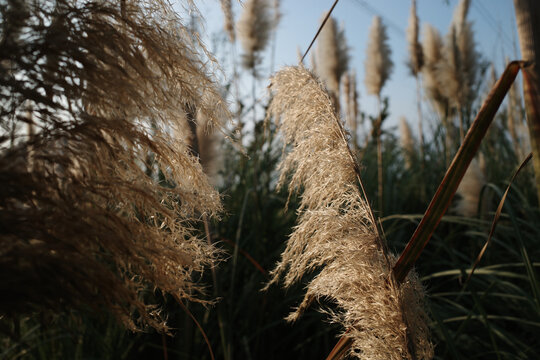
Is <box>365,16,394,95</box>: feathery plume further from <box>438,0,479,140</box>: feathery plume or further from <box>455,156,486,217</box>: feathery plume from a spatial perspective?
<box>455,156,486,217</box>: feathery plume

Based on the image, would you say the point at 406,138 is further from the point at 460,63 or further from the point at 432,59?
the point at 460,63

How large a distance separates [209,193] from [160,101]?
28 cm

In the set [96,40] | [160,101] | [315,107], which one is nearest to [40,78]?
[96,40]

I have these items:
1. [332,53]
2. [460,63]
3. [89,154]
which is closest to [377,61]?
[332,53]

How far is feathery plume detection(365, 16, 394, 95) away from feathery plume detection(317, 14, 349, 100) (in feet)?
1.05

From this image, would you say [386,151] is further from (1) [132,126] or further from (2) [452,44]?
(1) [132,126]

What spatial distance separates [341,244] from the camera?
A: 1.20m

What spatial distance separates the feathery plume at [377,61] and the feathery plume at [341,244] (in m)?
3.64

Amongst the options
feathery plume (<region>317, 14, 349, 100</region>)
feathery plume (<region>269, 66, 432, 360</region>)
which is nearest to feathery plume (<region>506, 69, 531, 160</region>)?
feathery plume (<region>317, 14, 349, 100</region>)

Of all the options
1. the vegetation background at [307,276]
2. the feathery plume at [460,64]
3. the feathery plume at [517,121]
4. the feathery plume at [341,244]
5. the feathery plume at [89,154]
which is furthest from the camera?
the feathery plume at [517,121]

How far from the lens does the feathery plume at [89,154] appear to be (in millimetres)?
749

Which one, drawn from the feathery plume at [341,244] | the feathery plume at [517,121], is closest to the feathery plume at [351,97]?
the feathery plume at [517,121]

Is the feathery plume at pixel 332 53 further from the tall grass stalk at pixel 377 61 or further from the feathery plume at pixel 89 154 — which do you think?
the feathery plume at pixel 89 154

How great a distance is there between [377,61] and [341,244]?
161 inches
